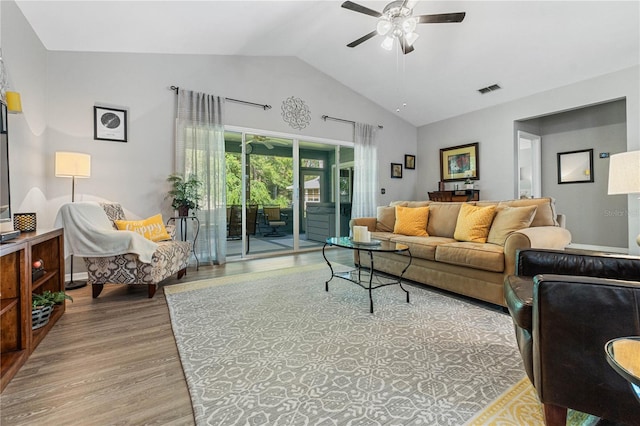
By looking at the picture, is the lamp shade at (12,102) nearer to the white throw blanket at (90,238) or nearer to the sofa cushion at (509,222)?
the white throw blanket at (90,238)

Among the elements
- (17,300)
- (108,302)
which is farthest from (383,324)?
(108,302)

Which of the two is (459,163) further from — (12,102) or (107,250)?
(12,102)

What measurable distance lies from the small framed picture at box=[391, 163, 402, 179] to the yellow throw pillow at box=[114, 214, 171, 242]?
14.9 feet

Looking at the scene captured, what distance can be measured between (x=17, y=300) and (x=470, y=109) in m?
6.50

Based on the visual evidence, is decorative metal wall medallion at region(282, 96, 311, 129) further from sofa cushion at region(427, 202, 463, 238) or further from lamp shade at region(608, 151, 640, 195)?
lamp shade at region(608, 151, 640, 195)

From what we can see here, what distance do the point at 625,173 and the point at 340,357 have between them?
2387 millimetres

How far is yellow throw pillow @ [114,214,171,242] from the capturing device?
296 centimetres

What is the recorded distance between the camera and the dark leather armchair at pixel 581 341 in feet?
3.09

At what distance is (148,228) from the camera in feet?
10.3

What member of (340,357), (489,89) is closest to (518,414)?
(340,357)

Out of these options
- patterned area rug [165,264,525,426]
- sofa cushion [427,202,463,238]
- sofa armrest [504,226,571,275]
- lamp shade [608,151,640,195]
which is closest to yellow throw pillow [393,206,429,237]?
sofa cushion [427,202,463,238]

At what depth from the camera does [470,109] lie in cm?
549

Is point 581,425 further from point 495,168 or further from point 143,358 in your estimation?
point 495,168

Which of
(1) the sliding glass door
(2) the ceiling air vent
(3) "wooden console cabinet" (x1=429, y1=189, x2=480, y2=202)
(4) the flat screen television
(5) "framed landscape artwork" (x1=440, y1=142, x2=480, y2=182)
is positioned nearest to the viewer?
(4) the flat screen television
